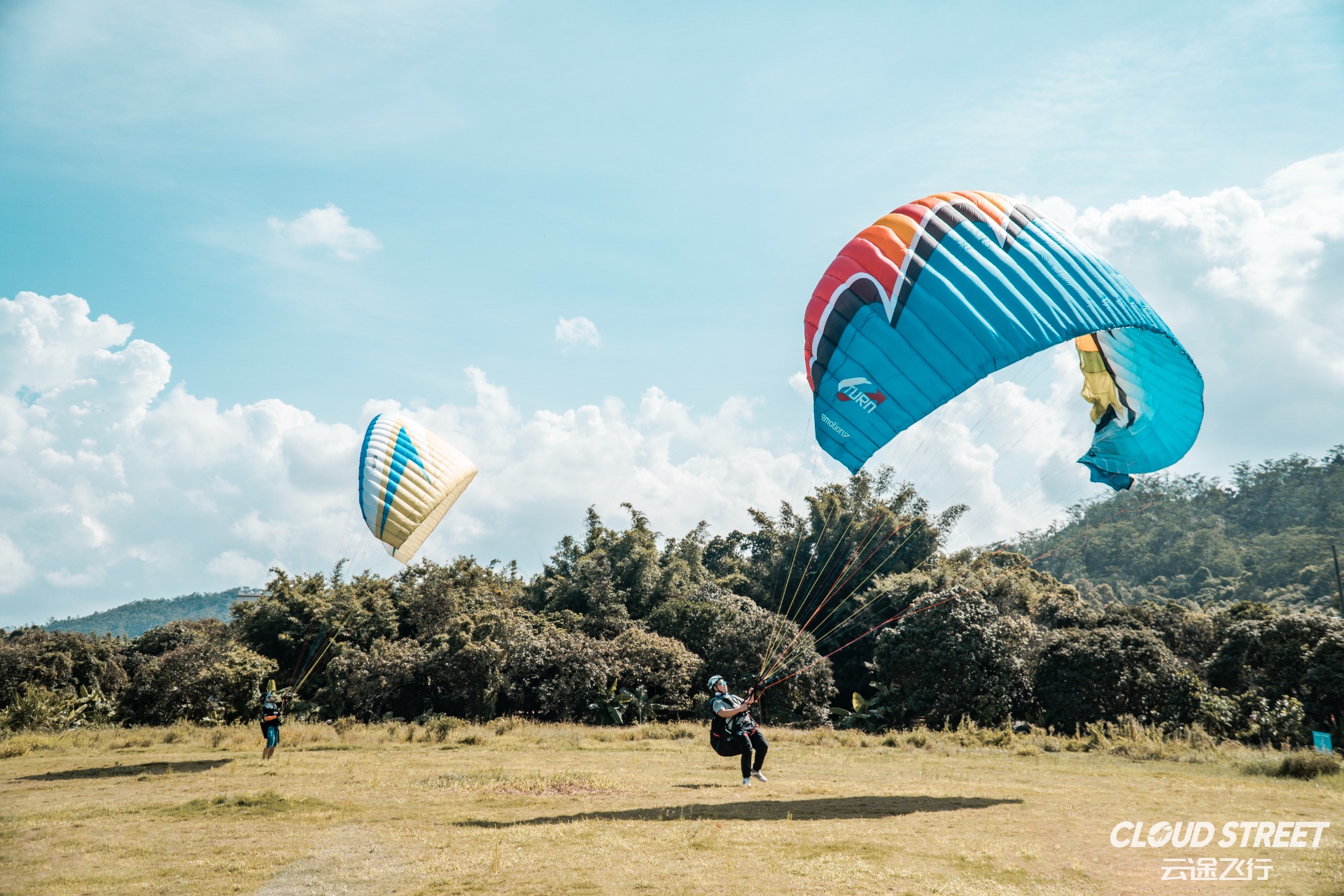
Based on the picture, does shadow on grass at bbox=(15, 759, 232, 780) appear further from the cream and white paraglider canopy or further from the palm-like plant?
the palm-like plant

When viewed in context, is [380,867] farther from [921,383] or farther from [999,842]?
[921,383]

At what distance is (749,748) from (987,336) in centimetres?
552

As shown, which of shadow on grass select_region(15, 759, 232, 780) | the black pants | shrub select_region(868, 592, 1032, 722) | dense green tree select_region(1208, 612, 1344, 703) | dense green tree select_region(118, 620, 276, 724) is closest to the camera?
the black pants

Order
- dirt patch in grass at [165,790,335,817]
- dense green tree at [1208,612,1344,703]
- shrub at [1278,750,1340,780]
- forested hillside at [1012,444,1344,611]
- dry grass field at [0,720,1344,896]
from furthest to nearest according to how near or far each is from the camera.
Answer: forested hillside at [1012,444,1344,611] < dense green tree at [1208,612,1344,703] < shrub at [1278,750,1340,780] < dirt patch in grass at [165,790,335,817] < dry grass field at [0,720,1344,896]

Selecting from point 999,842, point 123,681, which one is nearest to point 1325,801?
point 999,842

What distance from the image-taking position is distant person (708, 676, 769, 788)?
10.3 metres

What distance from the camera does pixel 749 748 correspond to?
10.5 m

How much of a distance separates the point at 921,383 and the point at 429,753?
11.0 m

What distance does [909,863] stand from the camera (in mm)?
6809

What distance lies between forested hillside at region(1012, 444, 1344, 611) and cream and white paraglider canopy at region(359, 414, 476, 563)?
51137 millimetres

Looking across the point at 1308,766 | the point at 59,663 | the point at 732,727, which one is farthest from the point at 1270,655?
the point at 59,663

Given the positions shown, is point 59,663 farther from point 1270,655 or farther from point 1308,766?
point 1270,655

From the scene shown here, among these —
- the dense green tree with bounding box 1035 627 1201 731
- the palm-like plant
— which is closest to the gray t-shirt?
the palm-like plant

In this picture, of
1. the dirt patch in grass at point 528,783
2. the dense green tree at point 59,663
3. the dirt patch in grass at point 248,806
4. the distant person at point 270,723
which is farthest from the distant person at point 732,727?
the dense green tree at point 59,663
